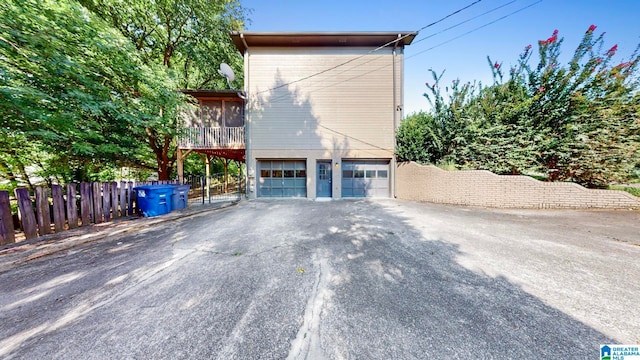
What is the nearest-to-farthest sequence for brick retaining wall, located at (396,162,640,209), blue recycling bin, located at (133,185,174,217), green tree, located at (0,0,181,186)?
green tree, located at (0,0,181,186)
blue recycling bin, located at (133,185,174,217)
brick retaining wall, located at (396,162,640,209)

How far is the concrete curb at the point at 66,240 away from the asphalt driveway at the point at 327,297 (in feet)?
0.62

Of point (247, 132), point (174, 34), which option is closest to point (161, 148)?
point (247, 132)

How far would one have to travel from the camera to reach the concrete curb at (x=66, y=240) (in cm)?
332

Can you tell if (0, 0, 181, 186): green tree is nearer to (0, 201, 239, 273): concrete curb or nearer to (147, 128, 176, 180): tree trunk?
(0, 201, 239, 273): concrete curb

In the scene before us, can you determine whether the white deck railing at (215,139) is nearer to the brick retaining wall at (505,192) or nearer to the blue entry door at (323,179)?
the blue entry door at (323,179)

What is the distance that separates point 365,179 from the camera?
11055mm

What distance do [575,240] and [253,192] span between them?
444 inches

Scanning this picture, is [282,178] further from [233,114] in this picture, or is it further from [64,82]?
[64,82]

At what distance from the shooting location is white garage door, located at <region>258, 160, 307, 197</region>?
1099 centimetres

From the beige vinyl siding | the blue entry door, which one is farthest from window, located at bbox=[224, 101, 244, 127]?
the blue entry door

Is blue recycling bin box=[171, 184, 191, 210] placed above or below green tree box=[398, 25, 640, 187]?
below

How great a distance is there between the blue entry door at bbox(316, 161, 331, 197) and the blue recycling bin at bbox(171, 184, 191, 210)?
6238mm

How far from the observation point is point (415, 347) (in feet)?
5.33

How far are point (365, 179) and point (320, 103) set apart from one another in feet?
16.4
